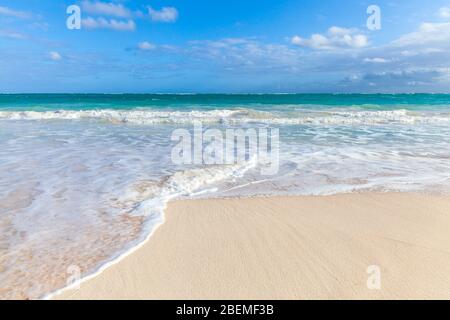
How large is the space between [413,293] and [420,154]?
295 inches

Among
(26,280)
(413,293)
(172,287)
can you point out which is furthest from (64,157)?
(413,293)

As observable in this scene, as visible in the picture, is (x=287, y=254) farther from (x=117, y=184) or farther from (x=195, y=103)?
(x=195, y=103)

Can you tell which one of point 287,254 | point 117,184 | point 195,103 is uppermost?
point 195,103

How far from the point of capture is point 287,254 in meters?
3.70

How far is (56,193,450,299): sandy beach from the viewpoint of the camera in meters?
3.03

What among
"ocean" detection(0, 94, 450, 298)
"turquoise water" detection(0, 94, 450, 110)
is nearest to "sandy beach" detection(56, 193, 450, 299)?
"ocean" detection(0, 94, 450, 298)

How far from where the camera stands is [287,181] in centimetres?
679

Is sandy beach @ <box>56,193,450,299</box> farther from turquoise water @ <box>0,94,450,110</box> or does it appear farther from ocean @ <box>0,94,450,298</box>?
turquoise water @ <box>0,94,450,110</box>

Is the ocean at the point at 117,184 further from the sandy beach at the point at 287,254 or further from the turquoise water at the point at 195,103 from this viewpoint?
the turquoise water at the point at 195,103

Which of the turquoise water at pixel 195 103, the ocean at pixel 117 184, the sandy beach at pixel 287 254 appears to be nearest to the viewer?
the sandy beach at pixel 287 254

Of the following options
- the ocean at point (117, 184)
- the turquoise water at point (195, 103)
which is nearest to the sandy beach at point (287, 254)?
the ocean at point (117, 184)

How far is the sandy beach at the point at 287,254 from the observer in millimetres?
3027

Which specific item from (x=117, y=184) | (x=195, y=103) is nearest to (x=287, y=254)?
(x=117, y=184)

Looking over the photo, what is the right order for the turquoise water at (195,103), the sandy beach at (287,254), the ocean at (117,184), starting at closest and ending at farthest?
1. the sandy beach at (287,254)
2. the ocean at (117,184)
3. the turquoise water at (195,103)
